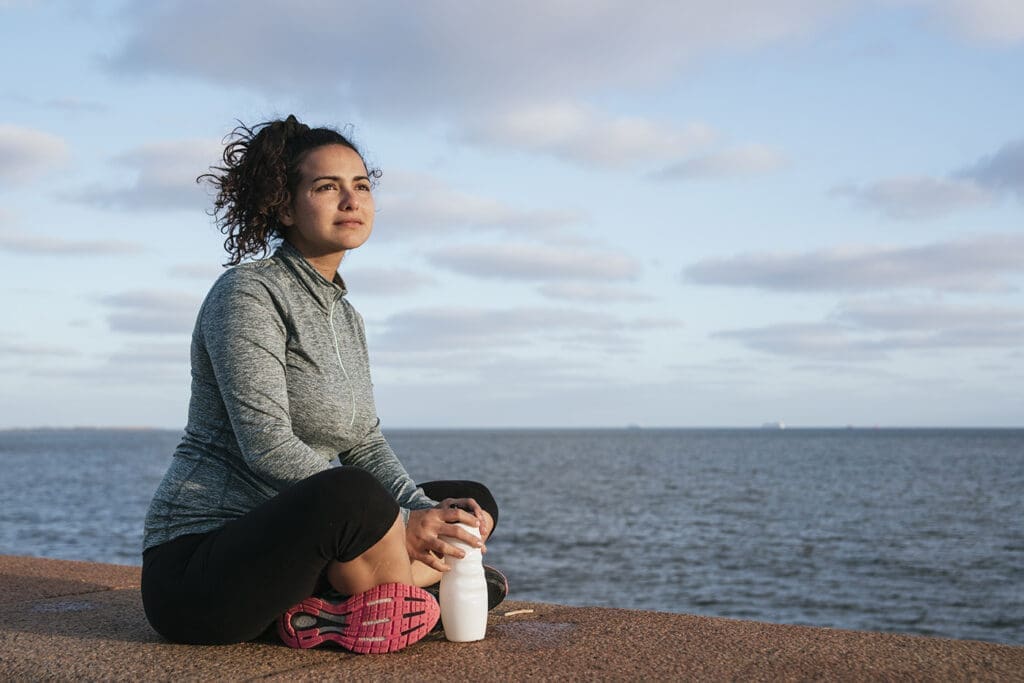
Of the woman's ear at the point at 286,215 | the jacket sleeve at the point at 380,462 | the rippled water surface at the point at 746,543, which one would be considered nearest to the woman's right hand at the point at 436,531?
the jacket sleeve at the point at 380,462

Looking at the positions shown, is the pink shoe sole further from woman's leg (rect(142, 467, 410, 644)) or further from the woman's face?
the woman's face

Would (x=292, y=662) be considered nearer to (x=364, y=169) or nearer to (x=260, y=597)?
(x=260, y=597)

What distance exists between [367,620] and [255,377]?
35.0 inches

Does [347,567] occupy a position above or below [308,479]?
below

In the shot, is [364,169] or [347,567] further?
[364,169]

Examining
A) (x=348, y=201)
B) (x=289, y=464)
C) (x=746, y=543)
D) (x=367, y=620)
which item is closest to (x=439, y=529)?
(x=367, y=620)

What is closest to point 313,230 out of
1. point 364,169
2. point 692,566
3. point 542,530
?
point 364,169

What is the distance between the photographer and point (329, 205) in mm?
3430

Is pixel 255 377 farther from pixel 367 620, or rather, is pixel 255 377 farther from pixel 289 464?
pixel 367 620

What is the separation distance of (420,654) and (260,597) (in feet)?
1.96

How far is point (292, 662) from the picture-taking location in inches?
121

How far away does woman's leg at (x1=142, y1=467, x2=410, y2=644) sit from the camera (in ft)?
9.41

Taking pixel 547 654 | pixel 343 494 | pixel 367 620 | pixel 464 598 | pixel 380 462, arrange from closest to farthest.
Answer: pixel 343 494
pixel 367 620
pixel 547 654
pixel 464 598
pixel 380 462

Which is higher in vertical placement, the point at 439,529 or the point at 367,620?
the point at 439,529
